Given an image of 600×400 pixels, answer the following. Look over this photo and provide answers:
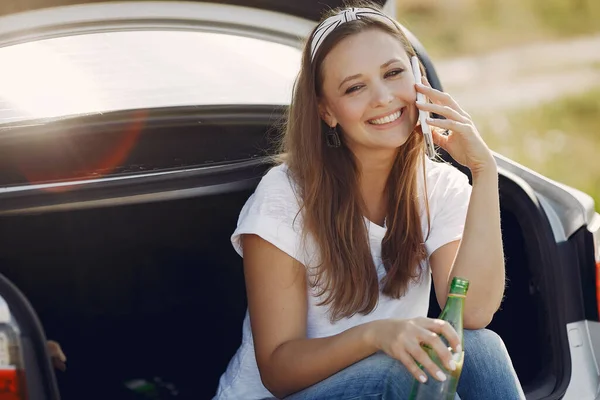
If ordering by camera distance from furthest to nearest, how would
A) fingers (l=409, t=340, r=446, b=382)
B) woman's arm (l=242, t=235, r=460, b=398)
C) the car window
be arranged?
1. the car window
2. woman's arm (l=242, t=235, r=460, b=398)
3. fingers (l=409, t=340, r=446, b=382)

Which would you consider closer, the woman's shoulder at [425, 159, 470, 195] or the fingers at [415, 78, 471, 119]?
the fingers at [415, 78, 471, 119]

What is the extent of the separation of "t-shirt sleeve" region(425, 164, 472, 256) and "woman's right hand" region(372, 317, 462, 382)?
46 cm

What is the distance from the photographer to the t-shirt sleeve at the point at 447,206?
2.35m

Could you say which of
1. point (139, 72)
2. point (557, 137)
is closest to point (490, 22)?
point (557, 137)

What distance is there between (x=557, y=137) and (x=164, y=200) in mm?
5596

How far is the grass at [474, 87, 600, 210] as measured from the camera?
6.57 metres

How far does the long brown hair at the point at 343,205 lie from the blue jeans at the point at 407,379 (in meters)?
0.24

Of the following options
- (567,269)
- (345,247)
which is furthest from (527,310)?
(345,247)

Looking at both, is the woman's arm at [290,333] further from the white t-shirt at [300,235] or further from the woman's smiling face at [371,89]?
the woman's smiling face at [371,89]

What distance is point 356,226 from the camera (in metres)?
2.28

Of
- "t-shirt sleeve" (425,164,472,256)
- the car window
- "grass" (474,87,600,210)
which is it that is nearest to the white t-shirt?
"t-shirt sleeve" (425,164,472,256)

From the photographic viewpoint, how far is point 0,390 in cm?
160

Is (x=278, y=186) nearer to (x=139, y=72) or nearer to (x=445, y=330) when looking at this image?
(x=445, y=330)

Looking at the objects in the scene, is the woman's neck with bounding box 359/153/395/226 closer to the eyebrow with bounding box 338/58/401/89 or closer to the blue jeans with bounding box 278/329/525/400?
the eyebrow with bounding box 338/58/401/89
